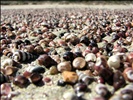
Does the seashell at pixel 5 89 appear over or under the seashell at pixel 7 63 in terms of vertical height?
under

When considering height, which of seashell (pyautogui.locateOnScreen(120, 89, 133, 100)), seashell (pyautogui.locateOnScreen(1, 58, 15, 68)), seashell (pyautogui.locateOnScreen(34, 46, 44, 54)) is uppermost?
seashell (pyautogui.locateOnScreen(34, 46, 44, 54))


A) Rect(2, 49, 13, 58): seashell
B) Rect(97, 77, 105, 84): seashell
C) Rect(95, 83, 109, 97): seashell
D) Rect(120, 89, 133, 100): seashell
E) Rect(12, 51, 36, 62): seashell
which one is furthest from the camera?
Rect(2, 49, 13, 58): seashell

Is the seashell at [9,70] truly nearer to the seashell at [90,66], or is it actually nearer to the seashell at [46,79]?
the seashell at [46,79]

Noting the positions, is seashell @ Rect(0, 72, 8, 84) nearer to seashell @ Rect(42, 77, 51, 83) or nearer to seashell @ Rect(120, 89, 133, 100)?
seashell @ Rect(42, 77, 51, 83)

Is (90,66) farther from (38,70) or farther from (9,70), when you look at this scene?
(9,70)

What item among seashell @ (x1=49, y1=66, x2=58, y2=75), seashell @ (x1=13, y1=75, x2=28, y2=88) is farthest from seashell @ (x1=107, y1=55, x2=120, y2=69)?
seashell @ (x1=13, y1=75, x2=28, y2=88)

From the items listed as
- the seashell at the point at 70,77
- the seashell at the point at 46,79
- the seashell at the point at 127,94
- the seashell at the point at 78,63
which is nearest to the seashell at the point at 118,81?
the seashell at the point at 127,94

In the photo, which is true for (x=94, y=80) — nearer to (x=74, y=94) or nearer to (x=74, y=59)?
(x=74, y=94)
